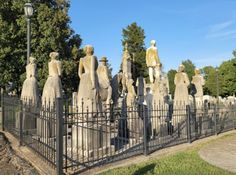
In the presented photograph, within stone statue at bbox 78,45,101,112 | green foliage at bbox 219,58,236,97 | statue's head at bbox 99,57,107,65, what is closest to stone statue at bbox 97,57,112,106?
statue's head at bbox 99,57,107,65

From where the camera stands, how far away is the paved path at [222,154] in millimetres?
8477

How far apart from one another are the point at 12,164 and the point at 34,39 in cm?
2133

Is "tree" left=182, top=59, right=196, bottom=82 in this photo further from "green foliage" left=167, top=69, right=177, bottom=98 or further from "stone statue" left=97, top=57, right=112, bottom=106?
"stone statue" left=97, top=57, right=112, bottom=106

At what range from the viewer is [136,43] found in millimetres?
62344

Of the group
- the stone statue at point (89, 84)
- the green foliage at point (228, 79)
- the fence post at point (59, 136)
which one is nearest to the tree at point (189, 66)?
the green foliage at point (228, 79)

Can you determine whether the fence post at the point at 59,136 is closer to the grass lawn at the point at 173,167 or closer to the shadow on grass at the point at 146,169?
the grass lawn at the point at 173,167

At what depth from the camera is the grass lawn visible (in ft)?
24.0

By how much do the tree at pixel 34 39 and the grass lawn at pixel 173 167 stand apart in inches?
791

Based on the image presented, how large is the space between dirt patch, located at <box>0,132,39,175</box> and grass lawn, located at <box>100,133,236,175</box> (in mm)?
1617

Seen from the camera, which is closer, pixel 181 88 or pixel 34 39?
pixel 181 88

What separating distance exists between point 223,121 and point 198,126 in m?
2.15

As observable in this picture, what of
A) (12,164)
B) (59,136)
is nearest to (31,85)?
(12,164)

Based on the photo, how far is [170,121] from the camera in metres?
12.6

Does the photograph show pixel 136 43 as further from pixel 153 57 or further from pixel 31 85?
pixel 31 85
